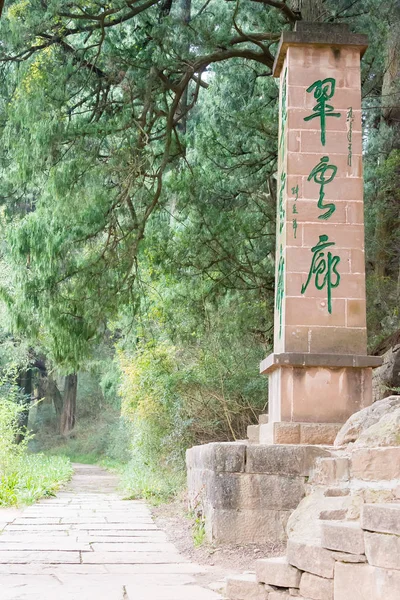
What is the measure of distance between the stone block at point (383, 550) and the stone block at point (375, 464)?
779mm

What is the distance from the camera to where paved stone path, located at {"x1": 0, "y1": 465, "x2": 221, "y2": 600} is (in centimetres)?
416

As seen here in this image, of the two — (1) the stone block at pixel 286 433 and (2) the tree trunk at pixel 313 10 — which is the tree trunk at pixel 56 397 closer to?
(2) the tree trunk at pixel 313 10

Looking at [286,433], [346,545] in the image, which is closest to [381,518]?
[346,545]

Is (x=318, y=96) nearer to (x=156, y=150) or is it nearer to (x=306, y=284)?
(x=306, y=284)

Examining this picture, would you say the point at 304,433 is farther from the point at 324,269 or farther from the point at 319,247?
the point at 319,247

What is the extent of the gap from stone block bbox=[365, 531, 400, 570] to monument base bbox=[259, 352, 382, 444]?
2.56m

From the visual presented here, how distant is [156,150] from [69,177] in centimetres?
207

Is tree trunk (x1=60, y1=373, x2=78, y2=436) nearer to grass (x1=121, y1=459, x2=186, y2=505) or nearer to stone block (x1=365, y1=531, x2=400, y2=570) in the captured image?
grass (x1=121, y1=459, x2=186, y2=505)

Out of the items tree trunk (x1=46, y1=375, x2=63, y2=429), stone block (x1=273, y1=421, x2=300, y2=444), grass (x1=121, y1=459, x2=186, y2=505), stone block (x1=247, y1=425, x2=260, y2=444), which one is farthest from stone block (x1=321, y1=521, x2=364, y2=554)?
tree trunk (x1=46, y1=375, x2=63, y2=429)

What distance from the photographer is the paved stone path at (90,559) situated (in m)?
4.16

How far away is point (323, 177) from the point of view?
20.6ft

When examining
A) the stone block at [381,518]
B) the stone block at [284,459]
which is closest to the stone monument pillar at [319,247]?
the stone block at [284,459]

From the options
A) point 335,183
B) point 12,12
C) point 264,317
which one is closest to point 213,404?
point 264,317

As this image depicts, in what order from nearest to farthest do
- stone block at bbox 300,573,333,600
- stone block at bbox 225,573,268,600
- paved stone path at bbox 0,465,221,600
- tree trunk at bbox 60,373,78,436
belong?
stone block at bbox 300,573,333,600 < stone block at bbox 225,573,268,600 < paved stone path at bbox 0,465,221,600 < tree trunk at bbox 60,373,78,436
